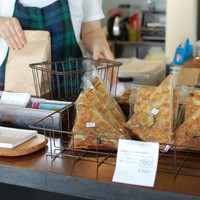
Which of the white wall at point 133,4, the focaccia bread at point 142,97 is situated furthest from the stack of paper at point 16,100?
the white wall at point 133,4

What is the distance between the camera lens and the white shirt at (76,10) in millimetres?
1820

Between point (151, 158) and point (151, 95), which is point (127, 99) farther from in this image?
point (151, 158)

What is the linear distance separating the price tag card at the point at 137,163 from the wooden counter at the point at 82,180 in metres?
0.02

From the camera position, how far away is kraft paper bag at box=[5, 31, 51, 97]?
1.73m

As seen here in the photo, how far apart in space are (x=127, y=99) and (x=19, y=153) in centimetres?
44

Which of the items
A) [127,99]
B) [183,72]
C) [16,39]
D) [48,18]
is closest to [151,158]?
[127,99]

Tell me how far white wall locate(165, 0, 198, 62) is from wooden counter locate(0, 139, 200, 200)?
8.21 feet

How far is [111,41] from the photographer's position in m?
4.99

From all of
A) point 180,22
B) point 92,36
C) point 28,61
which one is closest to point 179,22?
point 180,22

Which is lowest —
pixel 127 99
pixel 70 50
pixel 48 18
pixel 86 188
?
pixel 86 188

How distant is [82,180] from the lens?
39.3 inches

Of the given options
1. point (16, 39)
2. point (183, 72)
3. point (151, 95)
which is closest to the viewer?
point (151, 95)

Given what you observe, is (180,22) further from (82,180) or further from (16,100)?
(82,180)

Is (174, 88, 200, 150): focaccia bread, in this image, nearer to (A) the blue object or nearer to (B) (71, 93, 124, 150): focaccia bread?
(B) (71, 93, 124, 150): focaccia bread
